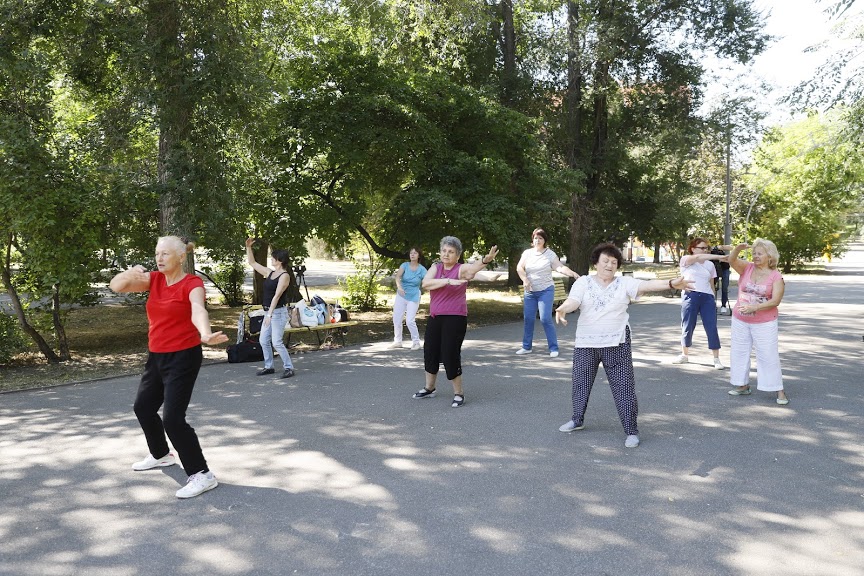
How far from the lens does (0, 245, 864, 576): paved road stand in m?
3.74

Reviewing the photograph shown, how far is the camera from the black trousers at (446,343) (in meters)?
7.17

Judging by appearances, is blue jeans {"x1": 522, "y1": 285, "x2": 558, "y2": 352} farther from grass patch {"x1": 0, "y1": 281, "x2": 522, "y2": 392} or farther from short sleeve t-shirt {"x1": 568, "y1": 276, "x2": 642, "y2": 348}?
short sleeve t-shirt {"x1": 568, "y1": 276, "x2": 642, "y2": 348}

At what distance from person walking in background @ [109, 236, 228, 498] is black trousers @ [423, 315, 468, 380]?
9.55 ft

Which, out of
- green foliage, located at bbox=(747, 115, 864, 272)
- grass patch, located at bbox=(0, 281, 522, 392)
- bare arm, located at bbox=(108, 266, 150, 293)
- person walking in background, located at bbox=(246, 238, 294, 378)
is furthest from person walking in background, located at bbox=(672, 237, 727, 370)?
green foliage, located at bbox=(747, 115, 864, 272)

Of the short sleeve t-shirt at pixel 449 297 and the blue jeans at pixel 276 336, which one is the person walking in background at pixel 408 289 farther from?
the short sleeve t-shirt at pixel 449 297

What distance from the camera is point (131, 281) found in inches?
186

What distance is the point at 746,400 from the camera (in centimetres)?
729

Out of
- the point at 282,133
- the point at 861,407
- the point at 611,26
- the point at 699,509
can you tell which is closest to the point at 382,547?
the point at 699,509

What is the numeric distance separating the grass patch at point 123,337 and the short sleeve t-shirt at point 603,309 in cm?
645

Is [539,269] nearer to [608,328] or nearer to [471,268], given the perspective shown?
[471,268]

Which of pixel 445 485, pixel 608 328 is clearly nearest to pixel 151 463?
pixel 445 485

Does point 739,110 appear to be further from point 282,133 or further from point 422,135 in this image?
point 282,133

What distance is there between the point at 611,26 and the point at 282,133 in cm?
985

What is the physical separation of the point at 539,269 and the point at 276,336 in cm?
389
